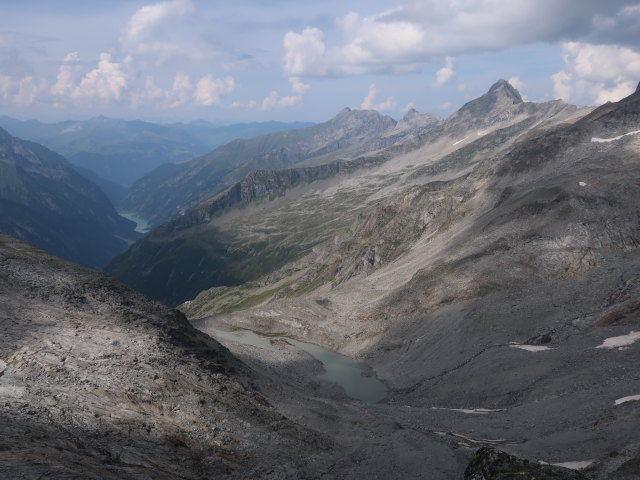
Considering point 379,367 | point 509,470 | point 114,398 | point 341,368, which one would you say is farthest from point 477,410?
point 114,398

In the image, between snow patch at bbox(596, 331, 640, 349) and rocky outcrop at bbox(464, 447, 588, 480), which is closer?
rocky outcrop at bbox(464, 447, 588, 480)

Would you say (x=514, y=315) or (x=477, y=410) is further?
(x=514, y=315)

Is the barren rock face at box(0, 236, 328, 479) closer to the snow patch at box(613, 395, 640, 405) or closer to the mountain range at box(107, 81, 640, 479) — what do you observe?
the mountain range at box(107, 81, 640, 479)

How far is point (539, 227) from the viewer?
109312 mm

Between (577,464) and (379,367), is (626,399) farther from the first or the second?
(379,367)

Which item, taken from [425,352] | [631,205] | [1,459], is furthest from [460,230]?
[1,459]

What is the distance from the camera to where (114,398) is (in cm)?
4181

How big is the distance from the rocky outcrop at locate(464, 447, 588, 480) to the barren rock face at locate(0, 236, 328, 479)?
1473 cm

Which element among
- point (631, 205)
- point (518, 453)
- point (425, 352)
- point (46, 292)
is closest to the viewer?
point (518, 453)

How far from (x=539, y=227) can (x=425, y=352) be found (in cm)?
4321

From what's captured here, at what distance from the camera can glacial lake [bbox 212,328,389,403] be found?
8350 centimetres

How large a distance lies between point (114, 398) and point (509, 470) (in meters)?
31.6

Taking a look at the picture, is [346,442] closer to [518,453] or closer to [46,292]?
[518,453]

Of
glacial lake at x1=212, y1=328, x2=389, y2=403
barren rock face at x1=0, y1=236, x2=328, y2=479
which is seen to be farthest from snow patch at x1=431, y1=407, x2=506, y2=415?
barren rock face at x1=0, y1=236, x2=328, y2=479
